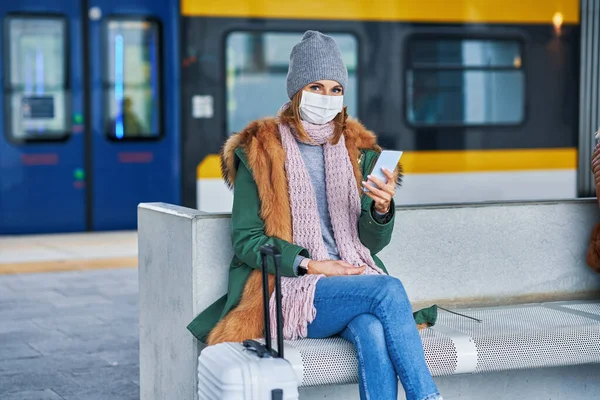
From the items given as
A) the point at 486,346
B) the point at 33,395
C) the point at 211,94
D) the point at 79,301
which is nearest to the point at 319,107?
the point at 486,346

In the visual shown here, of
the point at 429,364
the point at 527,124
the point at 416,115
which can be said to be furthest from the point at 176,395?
the point at 527,124

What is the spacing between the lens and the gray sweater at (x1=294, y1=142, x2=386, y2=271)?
401 cm

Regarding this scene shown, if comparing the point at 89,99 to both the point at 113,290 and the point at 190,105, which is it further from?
the point at 113,290

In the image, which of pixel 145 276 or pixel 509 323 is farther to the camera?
pixel 145 276

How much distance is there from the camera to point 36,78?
1095cm

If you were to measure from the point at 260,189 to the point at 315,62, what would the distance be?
0.54 meters

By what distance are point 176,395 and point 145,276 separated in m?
0.59

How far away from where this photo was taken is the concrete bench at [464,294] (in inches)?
156

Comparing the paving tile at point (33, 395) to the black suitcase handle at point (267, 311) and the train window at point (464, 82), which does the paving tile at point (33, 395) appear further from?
the train window at point (464, 82)

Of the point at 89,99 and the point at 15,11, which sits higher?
the point at 15,11

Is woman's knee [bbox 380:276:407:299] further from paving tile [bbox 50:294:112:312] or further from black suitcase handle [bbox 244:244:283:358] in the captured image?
paving tile [bbox 50:294:112:312]

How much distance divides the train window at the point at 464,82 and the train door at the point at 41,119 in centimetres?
351

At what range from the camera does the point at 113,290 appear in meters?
8.09

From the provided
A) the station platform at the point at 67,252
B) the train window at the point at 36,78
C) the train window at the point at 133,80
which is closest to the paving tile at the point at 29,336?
the station platform at the point at 67,252
